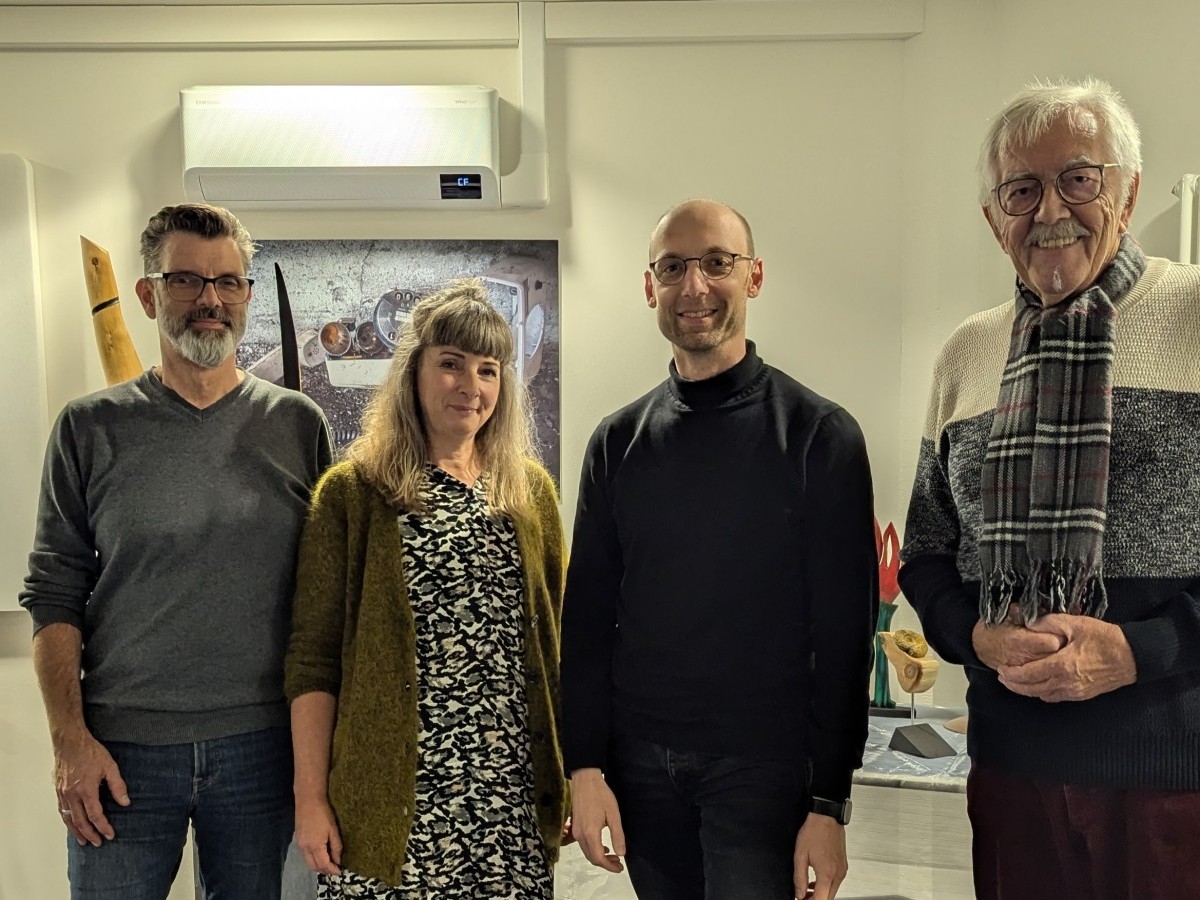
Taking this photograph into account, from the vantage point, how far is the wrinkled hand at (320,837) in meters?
1.46

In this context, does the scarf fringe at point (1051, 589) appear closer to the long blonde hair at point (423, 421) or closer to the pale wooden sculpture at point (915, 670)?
the long blonde hair at point (423, 421)

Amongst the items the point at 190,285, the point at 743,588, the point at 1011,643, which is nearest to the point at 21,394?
the point at 190,285

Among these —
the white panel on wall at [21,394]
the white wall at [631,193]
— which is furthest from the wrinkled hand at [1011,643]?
the white panel on wall at [21,394]

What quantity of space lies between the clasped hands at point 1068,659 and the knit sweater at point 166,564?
3.67ft

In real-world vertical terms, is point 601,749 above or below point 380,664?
below

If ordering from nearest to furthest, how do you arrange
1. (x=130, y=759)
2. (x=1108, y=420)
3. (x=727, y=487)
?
(x=1108, y=420)
(x=727, y=487)
(x=130, y=759)

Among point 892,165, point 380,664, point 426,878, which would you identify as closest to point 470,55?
point 892,165

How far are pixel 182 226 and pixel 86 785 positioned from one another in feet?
2.98

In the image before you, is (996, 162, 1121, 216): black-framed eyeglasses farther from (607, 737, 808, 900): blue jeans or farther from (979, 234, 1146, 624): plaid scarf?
(607, 737, 808, 900): blue jeans

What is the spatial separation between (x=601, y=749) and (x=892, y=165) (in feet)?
7.09

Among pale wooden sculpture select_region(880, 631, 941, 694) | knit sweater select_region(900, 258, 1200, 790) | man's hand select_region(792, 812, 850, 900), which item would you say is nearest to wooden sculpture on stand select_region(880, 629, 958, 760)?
pale wooden sculpture select_region(880, 631, 941, 694)

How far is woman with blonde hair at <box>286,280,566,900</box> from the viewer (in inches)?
57.2

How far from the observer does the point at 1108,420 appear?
3.66 ft

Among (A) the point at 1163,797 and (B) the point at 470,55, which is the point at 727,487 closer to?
(A) the point at 1163,797
